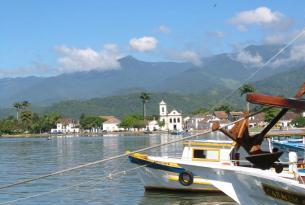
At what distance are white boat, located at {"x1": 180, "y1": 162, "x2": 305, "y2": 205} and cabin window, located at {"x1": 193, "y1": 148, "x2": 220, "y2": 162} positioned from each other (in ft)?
35.2

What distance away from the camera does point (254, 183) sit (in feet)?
52.0

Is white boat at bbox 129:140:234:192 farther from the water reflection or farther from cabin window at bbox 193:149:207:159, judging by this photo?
the water reflection

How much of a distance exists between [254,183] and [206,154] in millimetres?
13053

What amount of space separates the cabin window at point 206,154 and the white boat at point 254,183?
35.2 ft

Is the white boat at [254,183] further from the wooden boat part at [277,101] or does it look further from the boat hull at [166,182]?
the boat hull at [166,182]

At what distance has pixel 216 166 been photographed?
16.9m

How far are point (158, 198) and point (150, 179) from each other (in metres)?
1.76

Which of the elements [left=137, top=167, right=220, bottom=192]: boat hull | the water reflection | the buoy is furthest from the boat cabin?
the water reflection

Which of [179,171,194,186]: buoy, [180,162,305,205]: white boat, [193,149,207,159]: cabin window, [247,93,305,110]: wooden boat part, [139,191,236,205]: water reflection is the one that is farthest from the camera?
[193,149,207,159]: cabin window

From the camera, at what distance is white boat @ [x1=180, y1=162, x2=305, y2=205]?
568 inches

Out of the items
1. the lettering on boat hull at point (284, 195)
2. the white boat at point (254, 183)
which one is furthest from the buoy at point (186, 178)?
the lettering on boat hull at point (284, 195)

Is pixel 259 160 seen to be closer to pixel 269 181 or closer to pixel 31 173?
pixel 269 181

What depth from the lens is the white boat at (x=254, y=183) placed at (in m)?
14.4

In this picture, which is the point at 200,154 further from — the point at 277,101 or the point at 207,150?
the point at 277,101
